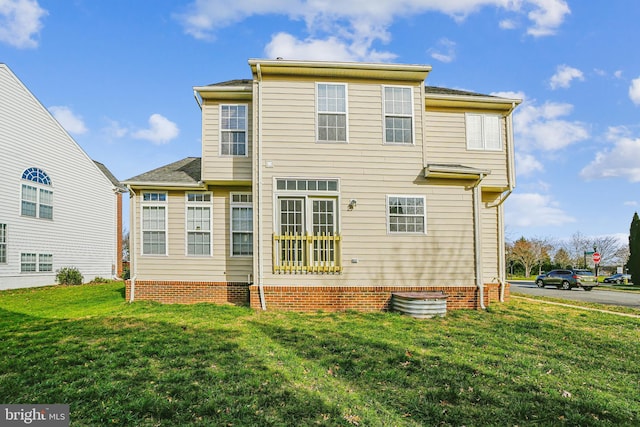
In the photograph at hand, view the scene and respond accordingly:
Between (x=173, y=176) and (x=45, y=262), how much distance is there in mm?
11171

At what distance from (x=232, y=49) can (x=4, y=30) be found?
8382 millimetres

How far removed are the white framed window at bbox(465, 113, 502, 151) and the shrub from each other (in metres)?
19.1

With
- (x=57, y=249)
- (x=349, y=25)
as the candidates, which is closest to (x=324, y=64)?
(x=349, y=25)

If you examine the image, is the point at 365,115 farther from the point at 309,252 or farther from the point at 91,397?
the point at 91,397

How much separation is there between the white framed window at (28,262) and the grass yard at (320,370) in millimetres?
9594

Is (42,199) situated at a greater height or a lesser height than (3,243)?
greater

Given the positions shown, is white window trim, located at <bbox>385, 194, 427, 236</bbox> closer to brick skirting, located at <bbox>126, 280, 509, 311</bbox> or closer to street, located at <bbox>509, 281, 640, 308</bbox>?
brick skirting, located at <bbox>126, 280, 509, 311</bbox>

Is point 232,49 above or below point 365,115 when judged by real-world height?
above

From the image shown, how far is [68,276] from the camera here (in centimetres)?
1817

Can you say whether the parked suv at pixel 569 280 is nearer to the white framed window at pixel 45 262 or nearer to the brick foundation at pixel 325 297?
the brick foundation at pixel 325 297

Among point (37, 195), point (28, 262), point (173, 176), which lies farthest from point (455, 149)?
point (28, 262)

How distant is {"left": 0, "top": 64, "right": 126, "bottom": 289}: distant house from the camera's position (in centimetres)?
1580

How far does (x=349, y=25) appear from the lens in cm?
1118

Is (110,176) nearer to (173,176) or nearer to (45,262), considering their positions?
(45,262)
